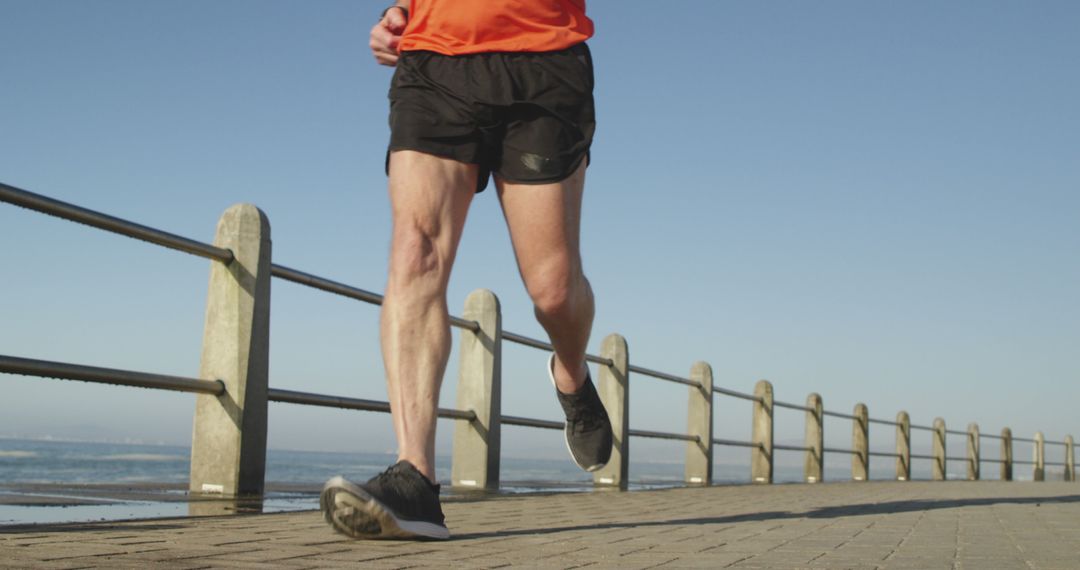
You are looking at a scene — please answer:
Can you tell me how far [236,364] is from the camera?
411 cm

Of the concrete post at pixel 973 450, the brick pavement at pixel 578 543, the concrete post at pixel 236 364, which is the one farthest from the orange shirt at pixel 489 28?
the concrete post at pixel 973 450

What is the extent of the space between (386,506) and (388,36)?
1.31m

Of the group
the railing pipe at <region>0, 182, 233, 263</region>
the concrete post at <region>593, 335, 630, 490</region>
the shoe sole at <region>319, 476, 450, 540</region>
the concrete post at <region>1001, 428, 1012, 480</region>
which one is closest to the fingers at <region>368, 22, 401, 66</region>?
the railing pipe at <region>0, 182, 233, 263</region>

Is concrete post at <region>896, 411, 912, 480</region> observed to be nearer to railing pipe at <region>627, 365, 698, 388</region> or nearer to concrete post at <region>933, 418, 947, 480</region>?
concrete post at <region>933, 418, 947, 480</region>

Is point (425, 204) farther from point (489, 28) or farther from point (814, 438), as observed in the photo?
point (814, 438)

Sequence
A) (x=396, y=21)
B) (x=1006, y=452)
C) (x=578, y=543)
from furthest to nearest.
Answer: (x=1006, y=452), (x=396, y=21), (x=578, y=543)

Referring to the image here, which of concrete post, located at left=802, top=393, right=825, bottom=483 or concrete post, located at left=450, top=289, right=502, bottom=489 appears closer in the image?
concrete post, located at left=450, top=289, right=502, bottom=489

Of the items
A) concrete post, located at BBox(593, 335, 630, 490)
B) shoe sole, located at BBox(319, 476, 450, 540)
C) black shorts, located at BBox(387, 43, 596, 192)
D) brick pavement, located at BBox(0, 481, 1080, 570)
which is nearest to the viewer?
brick pavement, located at BBox(0, 481, 1080, 570)

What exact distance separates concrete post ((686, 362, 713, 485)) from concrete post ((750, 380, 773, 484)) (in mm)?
1585

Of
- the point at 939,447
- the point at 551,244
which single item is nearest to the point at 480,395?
the point at 551,244

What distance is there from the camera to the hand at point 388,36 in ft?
9.98

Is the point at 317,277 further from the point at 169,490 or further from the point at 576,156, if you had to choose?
the point at 576,156

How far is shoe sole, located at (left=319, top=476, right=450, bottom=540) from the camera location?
8.04 ft

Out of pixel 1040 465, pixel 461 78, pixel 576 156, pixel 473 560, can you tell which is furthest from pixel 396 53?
pixel 1040 465
